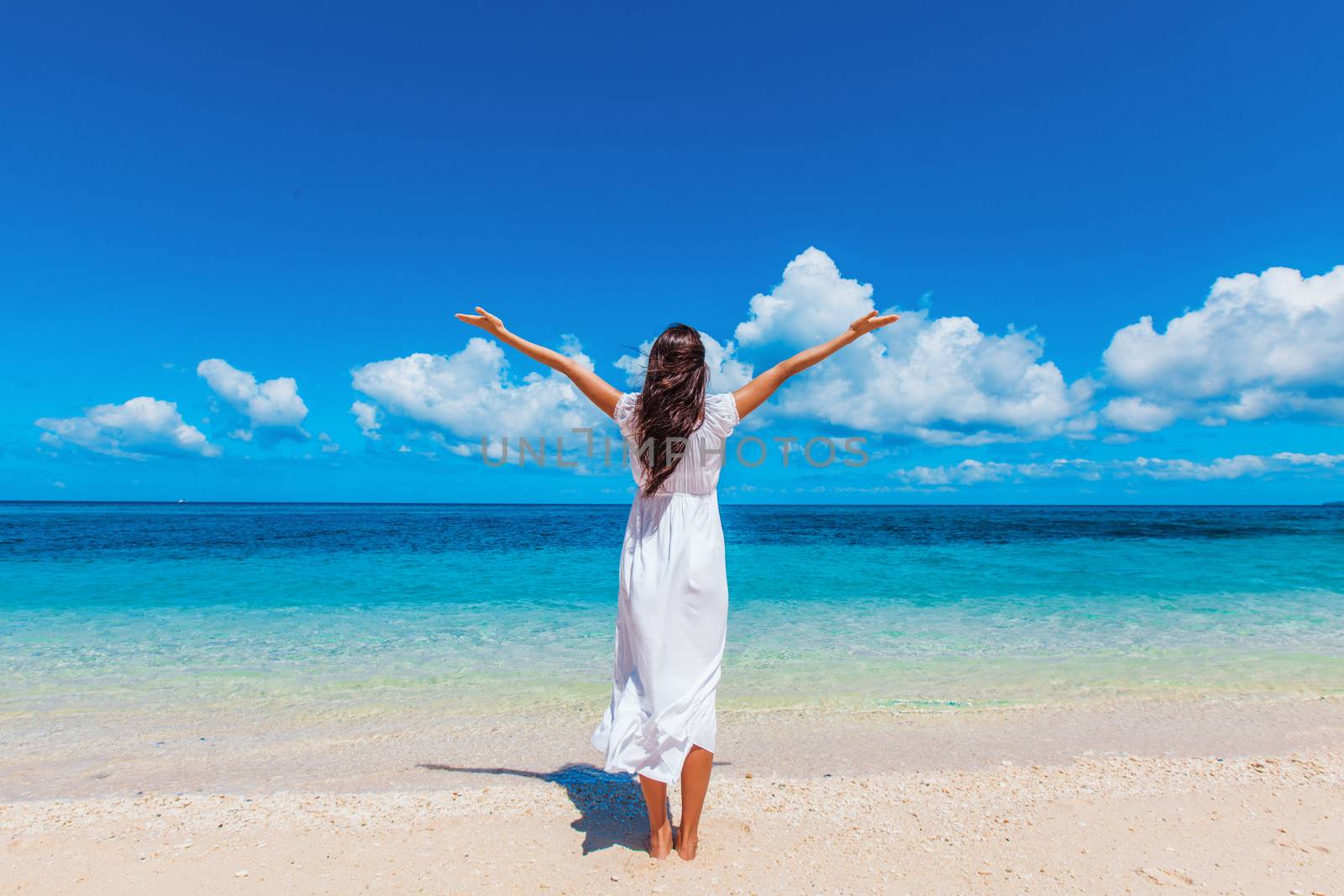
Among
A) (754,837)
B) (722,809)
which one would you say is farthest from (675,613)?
(722,809)

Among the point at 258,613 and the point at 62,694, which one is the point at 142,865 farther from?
the point at 258,613

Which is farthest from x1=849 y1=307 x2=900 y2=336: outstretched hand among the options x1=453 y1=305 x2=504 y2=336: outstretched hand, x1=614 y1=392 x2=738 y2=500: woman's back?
x1=453 y1=305 x2=504 y2=336: outstretched hand

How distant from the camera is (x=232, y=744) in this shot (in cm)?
516

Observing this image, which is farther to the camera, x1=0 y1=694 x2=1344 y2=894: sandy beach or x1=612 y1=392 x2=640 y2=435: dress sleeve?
x1=612 y1=392 x2=640 y2=435: dress sleeve

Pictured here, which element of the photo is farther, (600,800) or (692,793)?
(600,800)

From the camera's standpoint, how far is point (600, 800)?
13.0 feet

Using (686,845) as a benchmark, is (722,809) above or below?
below

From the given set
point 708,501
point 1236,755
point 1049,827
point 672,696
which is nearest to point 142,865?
point 672,696

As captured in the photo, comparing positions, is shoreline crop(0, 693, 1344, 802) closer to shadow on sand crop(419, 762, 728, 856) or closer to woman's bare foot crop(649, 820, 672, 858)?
shadow on sand crop(419, 762, 728, 856)

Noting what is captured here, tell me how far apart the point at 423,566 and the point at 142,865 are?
52.2 ft

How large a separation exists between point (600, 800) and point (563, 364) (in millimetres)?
2602

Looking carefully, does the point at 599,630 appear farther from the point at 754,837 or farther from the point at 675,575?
the point at 675,575

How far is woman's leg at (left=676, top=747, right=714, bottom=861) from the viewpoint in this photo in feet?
10.3

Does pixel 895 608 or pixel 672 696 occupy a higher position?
pixel 672 696
